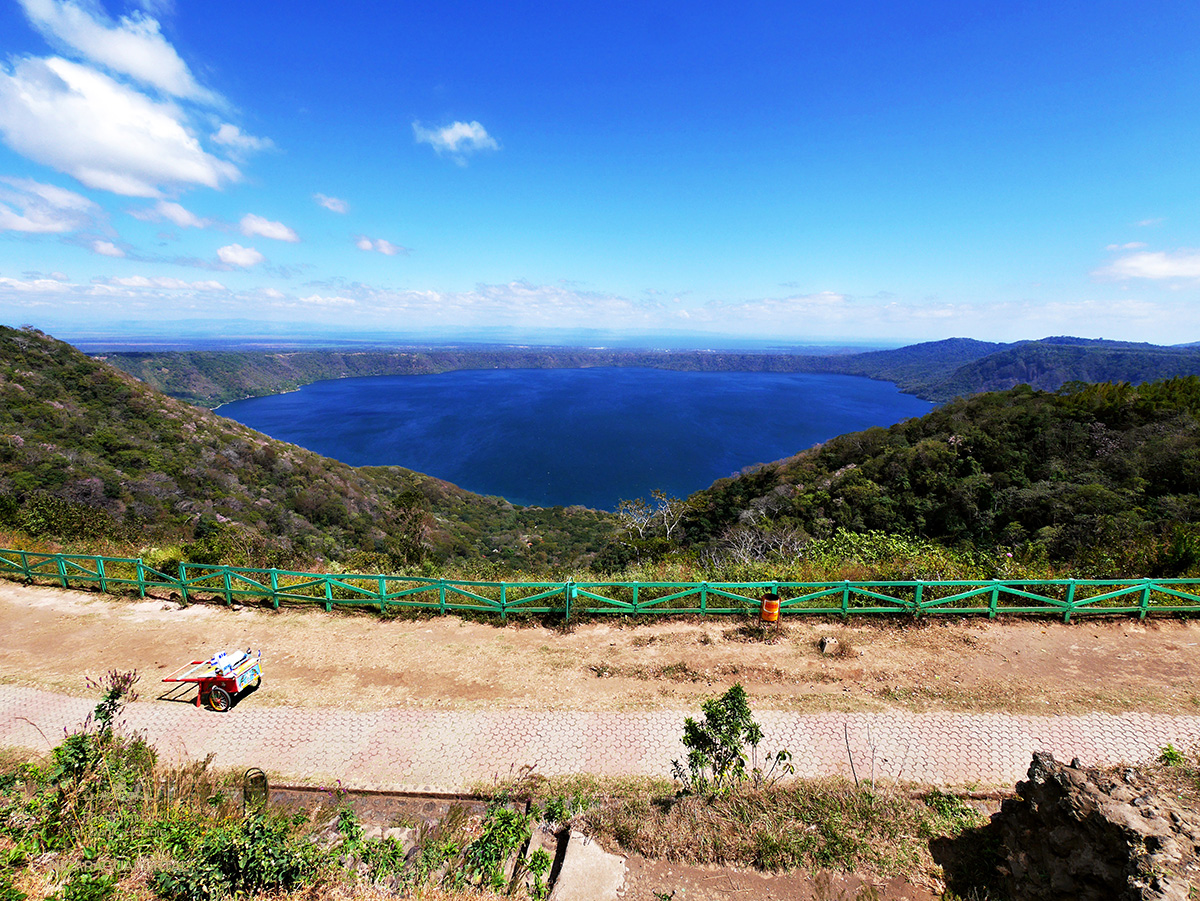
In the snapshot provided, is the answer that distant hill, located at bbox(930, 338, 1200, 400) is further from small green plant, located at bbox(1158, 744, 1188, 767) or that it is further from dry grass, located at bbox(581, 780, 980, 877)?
dry grass, located at bbox(581, 780, 980, 877)

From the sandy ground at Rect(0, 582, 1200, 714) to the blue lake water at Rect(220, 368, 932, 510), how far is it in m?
64.6

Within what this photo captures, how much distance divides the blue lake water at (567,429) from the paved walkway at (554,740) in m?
66.8

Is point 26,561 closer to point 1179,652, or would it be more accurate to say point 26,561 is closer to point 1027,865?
point 1027,865

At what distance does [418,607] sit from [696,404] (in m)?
147

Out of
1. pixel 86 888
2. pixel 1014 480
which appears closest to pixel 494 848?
pixel 86 888

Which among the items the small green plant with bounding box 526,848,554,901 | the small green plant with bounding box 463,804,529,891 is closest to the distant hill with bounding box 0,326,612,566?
the small green plant with bounding box 463,804,529,891

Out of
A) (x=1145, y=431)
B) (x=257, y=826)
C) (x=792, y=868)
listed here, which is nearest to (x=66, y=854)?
(x=257, y=826)

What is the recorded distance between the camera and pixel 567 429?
117m

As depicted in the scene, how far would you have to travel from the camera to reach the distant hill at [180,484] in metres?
23.1

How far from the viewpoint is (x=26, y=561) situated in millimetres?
11078

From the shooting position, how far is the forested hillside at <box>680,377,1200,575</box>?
66.3 ft

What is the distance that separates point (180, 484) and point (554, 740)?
1445 inches

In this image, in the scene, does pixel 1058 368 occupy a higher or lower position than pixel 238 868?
higher

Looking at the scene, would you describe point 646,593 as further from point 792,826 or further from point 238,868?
point 238,868
